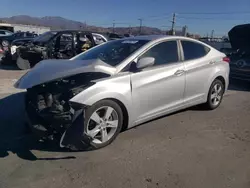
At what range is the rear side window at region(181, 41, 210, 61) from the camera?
5.01 meters

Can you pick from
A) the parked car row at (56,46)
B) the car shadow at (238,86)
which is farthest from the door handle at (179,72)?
the parked car row at (56,46)

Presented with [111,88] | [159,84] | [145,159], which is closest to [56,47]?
[159,84]

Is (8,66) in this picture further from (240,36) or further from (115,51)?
(240,36)

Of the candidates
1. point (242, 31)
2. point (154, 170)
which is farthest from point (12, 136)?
point (242, 31)

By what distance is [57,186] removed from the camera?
9.62 feet

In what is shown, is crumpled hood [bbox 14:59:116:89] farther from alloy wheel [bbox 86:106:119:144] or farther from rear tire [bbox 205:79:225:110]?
rear tire [bbox 205:79:225:110]

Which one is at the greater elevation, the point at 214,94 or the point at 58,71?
the point at 58,71

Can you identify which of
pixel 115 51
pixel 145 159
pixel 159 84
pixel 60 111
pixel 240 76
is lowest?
pixel 145 159

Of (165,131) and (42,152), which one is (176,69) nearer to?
(165,131)

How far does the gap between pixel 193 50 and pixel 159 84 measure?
4.32 feet

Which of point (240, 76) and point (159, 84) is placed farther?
point (240, 76)

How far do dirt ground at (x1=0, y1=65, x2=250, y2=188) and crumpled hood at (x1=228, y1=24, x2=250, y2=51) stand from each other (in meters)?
5.50

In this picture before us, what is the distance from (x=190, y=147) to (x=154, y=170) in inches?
35.4

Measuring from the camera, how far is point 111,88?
375 cm
